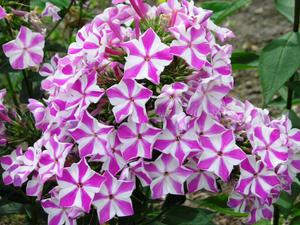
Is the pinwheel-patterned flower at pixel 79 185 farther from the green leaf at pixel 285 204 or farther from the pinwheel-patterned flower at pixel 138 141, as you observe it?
the green leaf at pixel 285 204

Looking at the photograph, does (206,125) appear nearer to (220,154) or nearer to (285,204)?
(220,154)

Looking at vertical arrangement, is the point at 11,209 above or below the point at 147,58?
below

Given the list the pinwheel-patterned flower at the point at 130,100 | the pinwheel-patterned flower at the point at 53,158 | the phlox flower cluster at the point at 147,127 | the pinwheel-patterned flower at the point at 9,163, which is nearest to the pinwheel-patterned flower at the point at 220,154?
the phlox flower cluster at the point at 147,127

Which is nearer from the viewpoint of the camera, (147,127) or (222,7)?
(147,127)

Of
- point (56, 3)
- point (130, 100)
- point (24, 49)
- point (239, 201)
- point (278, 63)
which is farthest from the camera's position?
point (56, 3)

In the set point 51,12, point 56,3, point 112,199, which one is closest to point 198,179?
point 112,199

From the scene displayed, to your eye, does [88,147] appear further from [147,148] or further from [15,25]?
[15,25]

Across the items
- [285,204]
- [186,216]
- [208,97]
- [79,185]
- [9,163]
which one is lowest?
[285,204]

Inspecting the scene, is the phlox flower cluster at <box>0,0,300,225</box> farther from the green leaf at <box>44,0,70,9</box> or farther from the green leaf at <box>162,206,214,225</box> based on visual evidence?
the green leaf at <box>44,0,70,9</box>
